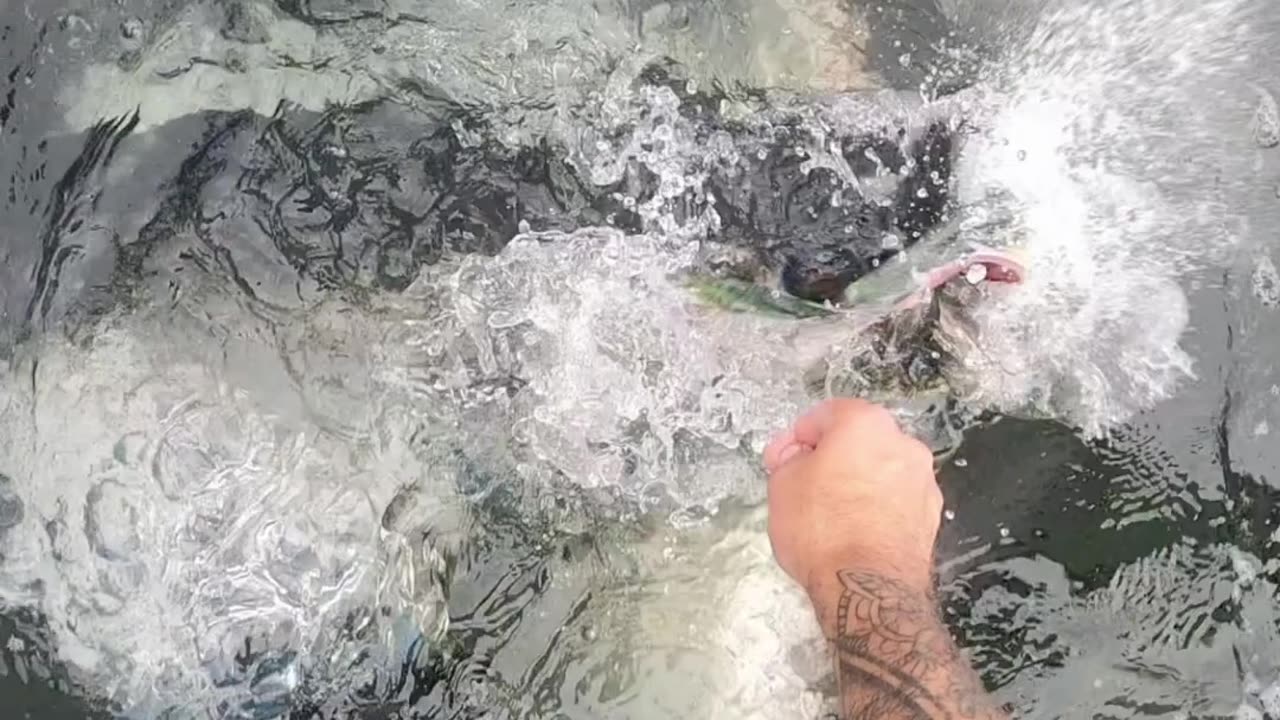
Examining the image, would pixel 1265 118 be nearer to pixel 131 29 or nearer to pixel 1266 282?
pixel 1266 282

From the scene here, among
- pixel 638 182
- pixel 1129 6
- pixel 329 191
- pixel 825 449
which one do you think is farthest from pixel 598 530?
pixel 1129 6

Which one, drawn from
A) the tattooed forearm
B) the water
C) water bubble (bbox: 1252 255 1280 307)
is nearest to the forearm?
the tattooed forearm

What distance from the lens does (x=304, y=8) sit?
2846mm

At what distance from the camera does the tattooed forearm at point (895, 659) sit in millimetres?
2254

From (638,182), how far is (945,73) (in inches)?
29.5

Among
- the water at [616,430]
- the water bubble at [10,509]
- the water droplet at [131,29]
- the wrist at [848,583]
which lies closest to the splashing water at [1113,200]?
the water at [616,430]

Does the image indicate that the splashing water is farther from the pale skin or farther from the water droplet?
the water droplet

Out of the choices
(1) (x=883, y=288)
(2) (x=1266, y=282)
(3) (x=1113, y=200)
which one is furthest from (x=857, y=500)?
(2) (x=1266, y=282)

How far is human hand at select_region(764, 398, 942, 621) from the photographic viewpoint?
2.36 meters

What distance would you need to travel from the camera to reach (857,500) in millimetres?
2355

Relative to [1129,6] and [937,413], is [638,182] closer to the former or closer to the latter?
[937,413]

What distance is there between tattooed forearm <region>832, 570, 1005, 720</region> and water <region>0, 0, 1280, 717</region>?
29cm

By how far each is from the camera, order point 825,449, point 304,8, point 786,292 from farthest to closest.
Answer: point 304,8, point 786,292, point 825,449

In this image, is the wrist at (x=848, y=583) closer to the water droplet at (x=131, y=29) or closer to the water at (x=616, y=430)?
the water at (x=616, y=430)
